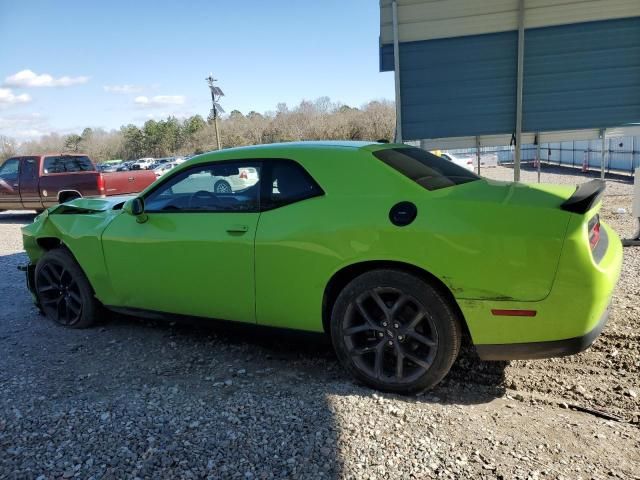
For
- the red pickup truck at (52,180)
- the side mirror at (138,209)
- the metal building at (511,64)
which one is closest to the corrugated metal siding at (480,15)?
the metal building at (511,64)

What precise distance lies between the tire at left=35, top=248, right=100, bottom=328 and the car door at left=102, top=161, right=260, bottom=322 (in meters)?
0.46

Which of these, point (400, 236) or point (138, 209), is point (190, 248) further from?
point (400, 236)

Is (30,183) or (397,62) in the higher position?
(397,62)

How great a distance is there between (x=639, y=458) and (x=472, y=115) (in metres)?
5.99

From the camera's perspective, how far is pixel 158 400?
3225mm

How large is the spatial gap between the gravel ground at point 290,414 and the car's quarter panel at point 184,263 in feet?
1.07

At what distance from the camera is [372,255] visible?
3.08m

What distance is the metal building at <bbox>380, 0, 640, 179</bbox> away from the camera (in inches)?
280

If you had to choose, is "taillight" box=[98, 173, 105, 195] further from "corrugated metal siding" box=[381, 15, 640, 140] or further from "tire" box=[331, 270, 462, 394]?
"tire" box=[331, 270, 462, 394]

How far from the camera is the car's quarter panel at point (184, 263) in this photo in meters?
3.60

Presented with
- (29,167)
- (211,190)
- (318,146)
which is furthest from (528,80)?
(29,167)

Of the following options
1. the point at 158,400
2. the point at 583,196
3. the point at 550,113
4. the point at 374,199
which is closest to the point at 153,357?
the point at 158,400

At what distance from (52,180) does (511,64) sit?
11345 mm

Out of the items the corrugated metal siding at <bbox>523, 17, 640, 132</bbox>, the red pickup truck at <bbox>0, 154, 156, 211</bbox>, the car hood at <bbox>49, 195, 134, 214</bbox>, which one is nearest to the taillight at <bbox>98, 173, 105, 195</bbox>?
the red pickup truck at <bbox>0, 154, 156, 211</bbox>
